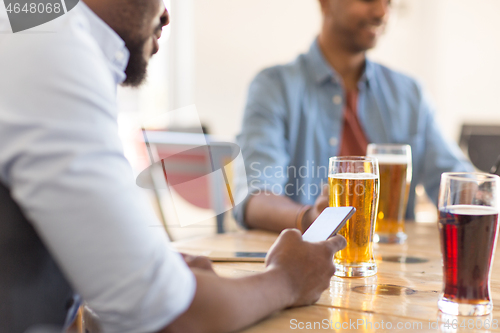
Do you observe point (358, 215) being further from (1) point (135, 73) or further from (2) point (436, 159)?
(2) point (436, 159)

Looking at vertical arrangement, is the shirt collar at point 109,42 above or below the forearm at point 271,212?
above

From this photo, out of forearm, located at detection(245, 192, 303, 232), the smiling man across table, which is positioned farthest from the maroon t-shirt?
forearm, located at detection(245, 192, 303, 232)

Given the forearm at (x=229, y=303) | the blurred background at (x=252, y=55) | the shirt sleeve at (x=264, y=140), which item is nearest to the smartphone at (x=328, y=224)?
the forearm at (x=229, y=303)

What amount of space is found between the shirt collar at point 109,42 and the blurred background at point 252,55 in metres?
3.49

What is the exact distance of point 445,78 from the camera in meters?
4.96

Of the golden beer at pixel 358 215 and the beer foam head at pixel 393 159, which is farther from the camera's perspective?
the beer foam head at pixel 393 159

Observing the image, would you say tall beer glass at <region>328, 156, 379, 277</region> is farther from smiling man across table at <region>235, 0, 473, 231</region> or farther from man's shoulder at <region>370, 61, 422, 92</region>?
man's shoulder at <region>370, 61, 422, 92</region>

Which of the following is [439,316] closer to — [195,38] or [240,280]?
[240,280]

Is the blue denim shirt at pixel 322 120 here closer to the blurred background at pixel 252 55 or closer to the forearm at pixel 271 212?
the forearm at pixel 271 212

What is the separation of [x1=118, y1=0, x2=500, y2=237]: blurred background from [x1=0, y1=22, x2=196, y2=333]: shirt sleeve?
3690mm

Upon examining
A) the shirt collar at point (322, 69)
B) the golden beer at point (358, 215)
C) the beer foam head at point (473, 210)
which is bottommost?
the golden beer at point (358, 215)

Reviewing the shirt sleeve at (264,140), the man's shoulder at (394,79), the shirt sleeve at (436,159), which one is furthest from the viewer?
the man's shoulder at (394,79)

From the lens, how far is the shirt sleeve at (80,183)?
494mm

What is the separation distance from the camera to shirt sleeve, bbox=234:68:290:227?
1.44 m
